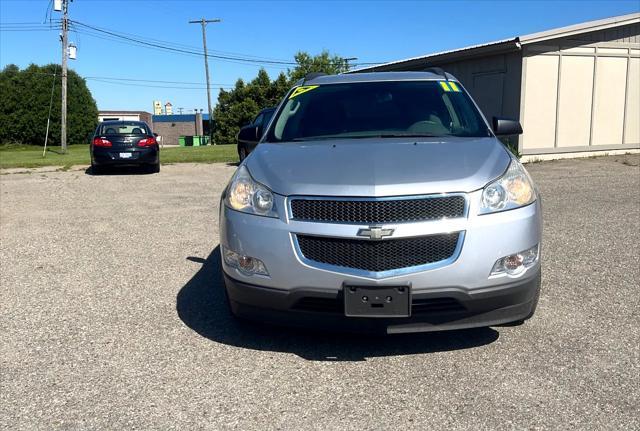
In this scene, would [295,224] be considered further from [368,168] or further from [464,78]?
[464,78]

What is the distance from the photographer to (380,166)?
3453mm

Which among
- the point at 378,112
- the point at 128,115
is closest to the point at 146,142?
the point at 378,112

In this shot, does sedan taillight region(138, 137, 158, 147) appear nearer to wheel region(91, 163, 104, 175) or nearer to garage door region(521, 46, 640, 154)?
wheel region(91, 163, 104, 175)

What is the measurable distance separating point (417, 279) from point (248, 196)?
112 cm

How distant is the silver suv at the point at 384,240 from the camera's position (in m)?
3.21

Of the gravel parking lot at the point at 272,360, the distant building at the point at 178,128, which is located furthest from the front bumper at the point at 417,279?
the distant building at the point at 178,128

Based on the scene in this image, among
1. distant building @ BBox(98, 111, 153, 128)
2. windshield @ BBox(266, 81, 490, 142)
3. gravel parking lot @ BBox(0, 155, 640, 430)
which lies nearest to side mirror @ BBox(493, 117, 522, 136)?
windshield @ BBox(266, 81, 490, 142)

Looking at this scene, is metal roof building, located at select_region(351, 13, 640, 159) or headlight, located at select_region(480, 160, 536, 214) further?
metal roof building, located at select_region(351, 13, 640, 159)

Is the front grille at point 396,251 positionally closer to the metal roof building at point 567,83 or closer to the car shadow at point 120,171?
the metal roof building at point 567,83

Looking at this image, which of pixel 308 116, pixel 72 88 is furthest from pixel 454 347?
pixel 72 88

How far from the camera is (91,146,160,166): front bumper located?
15664 mm

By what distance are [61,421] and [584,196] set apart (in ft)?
30.5

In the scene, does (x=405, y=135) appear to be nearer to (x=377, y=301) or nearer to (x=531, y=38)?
(x=377, y=301)

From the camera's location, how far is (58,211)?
31.3ft
